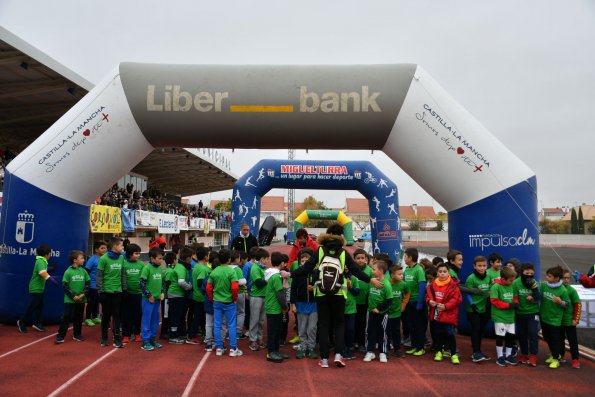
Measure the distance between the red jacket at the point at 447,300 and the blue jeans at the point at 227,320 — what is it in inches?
108

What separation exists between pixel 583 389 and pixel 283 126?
5.52m

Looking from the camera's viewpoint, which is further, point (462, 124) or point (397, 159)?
point (397, 159)

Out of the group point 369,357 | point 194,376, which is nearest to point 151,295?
point 194,376

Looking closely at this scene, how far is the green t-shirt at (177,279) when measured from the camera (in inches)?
274

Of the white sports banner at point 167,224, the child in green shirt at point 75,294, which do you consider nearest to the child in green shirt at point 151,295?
the child in green shirt at point 75,294

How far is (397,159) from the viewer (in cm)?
784

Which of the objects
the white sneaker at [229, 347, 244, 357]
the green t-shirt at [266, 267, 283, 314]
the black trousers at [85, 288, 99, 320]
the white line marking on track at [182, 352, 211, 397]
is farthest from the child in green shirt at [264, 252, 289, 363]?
the black trousers at [85, 288, 99, 320]

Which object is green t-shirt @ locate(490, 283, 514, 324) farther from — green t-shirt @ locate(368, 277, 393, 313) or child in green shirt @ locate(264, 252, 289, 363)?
child in green shirt @ locate(264, 252, 289, 363)

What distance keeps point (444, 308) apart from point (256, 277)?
8.69 feet

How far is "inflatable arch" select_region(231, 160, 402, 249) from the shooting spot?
14.5 meters

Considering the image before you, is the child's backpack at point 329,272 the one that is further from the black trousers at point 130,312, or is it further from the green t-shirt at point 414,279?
the black trousers at point 130,312

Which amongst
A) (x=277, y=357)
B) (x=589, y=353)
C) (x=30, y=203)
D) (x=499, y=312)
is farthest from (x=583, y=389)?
(x=30, y=203)

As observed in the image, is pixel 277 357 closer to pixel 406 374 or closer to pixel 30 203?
pixel 406 374

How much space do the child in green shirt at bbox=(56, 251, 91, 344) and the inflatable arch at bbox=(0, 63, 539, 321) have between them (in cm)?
115
